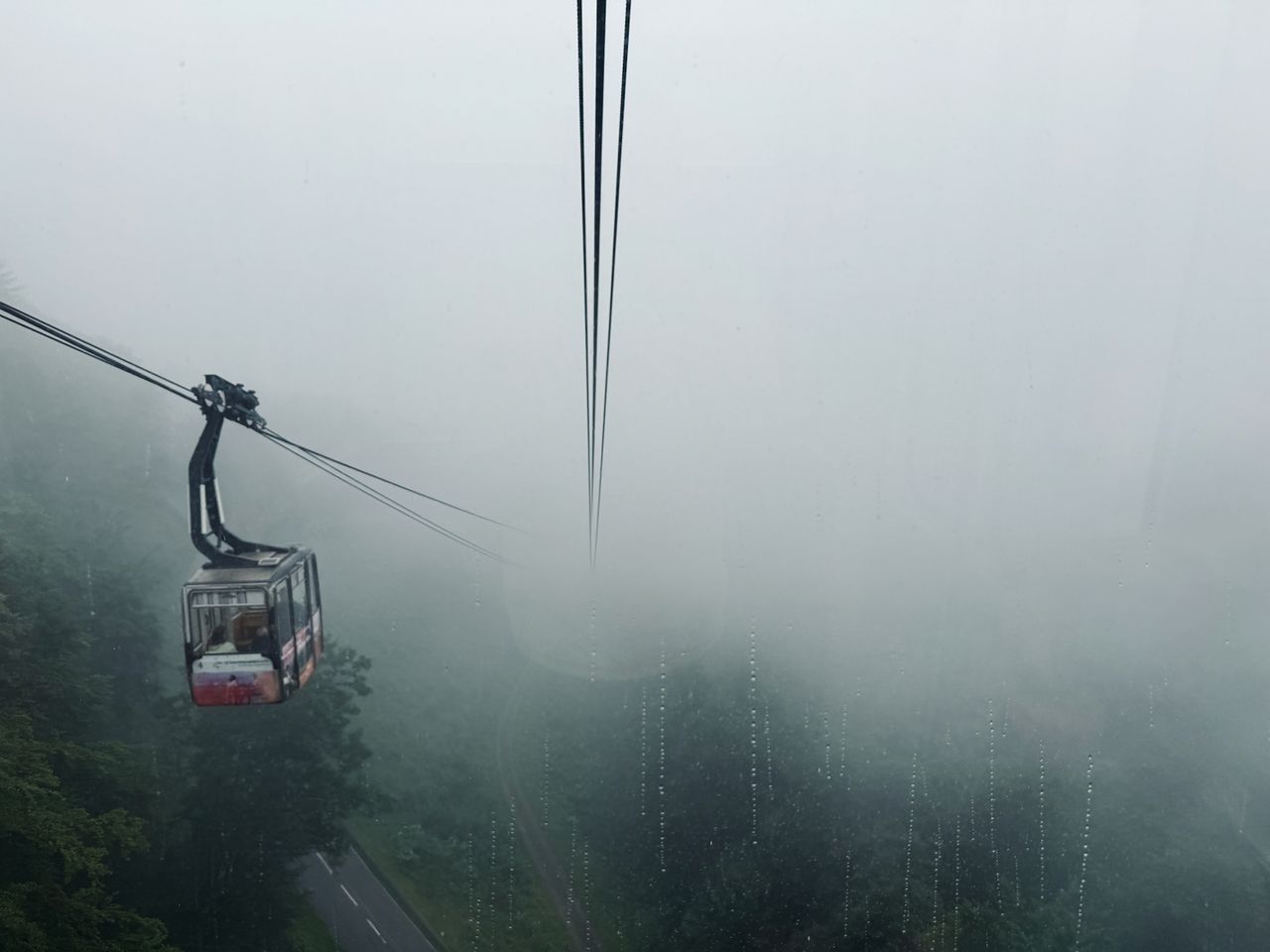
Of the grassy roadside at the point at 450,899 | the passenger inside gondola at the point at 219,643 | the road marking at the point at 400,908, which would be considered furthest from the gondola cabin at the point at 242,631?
the grassy roadside at the point at 450,899

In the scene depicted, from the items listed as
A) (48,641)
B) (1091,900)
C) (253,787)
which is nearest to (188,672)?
(253,787)

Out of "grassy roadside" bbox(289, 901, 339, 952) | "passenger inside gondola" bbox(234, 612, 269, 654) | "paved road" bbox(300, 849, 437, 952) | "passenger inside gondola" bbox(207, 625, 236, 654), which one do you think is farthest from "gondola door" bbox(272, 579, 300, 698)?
"grassy roadside" bbox(289, 901, 339, 952)

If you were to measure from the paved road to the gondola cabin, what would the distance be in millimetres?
13328

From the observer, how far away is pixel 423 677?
32312 mm

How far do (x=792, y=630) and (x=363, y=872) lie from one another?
17.0 m

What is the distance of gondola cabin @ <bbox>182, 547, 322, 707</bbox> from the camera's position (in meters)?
9.08

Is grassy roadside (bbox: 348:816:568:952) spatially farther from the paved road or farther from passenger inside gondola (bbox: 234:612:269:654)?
passenger inside gondola (bbox: 234:612:269:654)

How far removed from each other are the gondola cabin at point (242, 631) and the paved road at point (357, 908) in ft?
43.7

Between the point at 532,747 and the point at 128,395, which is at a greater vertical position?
the point at 128,395

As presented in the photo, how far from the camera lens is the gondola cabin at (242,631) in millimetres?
9078

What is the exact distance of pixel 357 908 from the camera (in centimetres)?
2208

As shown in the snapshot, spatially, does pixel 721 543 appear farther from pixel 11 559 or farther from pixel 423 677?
pixel 11 559

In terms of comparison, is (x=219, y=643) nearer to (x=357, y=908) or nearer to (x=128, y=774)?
(x=128, y=774)

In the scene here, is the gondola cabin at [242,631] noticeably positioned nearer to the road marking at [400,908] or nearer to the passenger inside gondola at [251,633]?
the passenger inside gondola at [251,633]
